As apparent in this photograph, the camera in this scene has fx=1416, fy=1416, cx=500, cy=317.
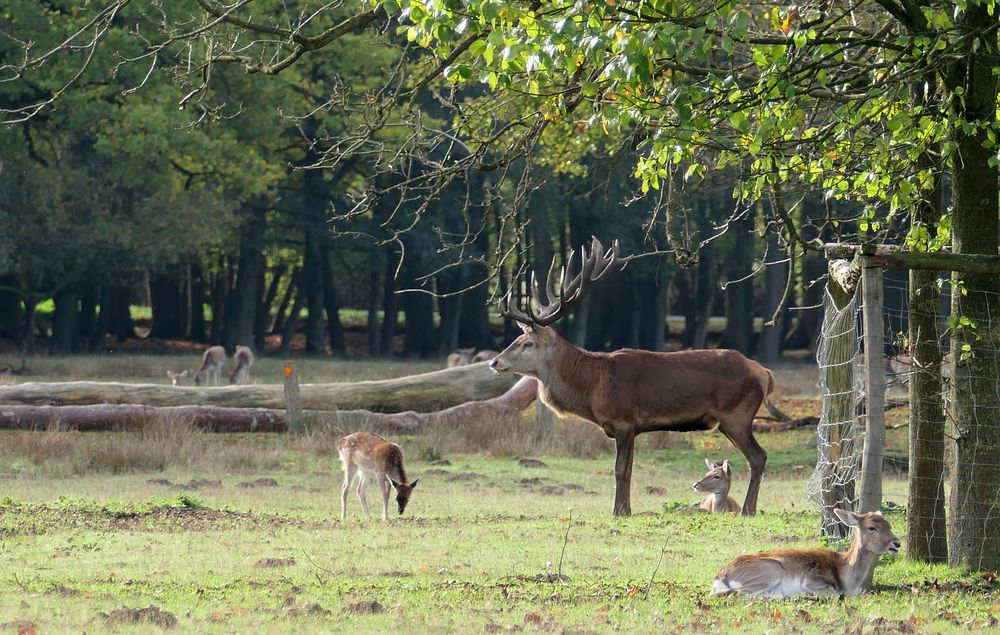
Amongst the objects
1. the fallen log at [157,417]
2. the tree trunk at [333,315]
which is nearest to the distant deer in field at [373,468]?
the fallen log at [157,417]

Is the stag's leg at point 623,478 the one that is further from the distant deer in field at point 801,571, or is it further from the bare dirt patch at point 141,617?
the bare dirt patch at point 141,617

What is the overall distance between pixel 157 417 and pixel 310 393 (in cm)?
249

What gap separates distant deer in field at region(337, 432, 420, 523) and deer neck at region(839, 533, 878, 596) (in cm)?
543

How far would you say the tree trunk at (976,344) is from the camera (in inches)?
349

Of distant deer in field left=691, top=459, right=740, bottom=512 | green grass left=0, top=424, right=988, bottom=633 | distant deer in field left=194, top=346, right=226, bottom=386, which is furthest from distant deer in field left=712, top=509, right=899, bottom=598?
distant deer in field left=194, top=346, right=226, bottom=386

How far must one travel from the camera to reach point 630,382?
14305mm

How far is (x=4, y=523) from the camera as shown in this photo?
1176cm

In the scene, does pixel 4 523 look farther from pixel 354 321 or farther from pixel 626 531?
pixel 354 321

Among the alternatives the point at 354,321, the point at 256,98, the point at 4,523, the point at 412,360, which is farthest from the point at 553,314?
the point at 354,321

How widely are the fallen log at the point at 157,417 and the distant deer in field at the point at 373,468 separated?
6.94m

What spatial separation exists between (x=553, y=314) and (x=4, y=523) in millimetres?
5723

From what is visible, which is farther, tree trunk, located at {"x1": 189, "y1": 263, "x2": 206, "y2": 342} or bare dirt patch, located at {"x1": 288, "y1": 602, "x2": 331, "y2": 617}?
tree trunk, located at {"x1": 189, "y1": 263, "x2": 206, "y2": 342}

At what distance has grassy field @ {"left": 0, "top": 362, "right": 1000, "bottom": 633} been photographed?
25.1 ft

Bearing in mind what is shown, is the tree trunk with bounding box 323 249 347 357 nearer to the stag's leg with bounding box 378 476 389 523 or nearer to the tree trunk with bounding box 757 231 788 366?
the tree trunk with bounding box 757 231 788 366
